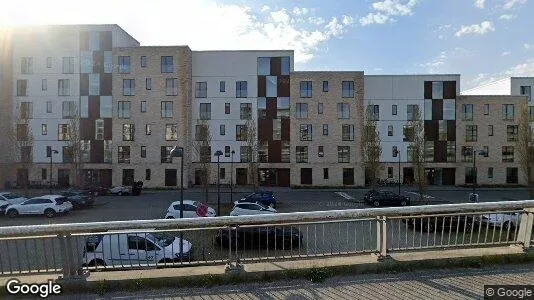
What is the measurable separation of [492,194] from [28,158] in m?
52.3

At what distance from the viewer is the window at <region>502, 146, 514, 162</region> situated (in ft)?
138

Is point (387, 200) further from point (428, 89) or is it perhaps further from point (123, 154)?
point (123, 154)

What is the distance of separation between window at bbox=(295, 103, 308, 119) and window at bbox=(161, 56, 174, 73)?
1583cm

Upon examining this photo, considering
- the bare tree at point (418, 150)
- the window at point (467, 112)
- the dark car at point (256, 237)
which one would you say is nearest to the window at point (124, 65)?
the bare tree at point (418, 150)

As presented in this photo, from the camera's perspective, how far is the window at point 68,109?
40250mm

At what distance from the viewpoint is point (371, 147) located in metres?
37.6

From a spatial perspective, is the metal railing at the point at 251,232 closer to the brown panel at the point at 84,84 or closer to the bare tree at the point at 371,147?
the bare tree at the point at 371,147

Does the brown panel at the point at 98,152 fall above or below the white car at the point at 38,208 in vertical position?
above

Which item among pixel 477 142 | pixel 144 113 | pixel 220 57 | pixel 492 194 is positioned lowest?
pixel 492 194

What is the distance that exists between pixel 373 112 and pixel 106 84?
109 feet

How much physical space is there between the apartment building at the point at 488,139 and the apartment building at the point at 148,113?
35.0 m

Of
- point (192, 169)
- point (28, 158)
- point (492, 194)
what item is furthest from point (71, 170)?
point (492, 194)

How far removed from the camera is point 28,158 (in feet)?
127

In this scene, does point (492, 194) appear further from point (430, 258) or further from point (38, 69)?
point (38, 69)
